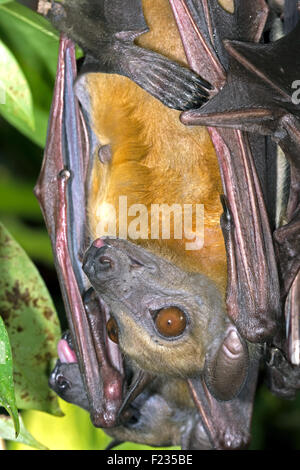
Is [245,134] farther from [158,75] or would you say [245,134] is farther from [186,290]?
[186,290]

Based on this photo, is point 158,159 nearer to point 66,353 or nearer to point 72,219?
point 72,219

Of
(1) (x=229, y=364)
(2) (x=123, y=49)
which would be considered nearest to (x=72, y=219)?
(2) (x=123, y=49)

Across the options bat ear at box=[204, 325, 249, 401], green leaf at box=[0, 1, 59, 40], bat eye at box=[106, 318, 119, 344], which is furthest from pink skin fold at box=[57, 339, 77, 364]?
green leaf at box=[0, 1, 59, 40]

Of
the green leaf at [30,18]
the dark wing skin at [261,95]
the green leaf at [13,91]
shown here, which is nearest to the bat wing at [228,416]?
the dark wing skin at [261,95]

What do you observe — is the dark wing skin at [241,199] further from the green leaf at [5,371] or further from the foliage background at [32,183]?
the green leaf at [5,371]

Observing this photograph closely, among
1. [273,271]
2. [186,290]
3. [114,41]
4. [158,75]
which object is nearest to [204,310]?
[186,290]

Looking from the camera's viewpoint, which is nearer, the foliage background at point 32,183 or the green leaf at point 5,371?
the green leaf at point 5,371
